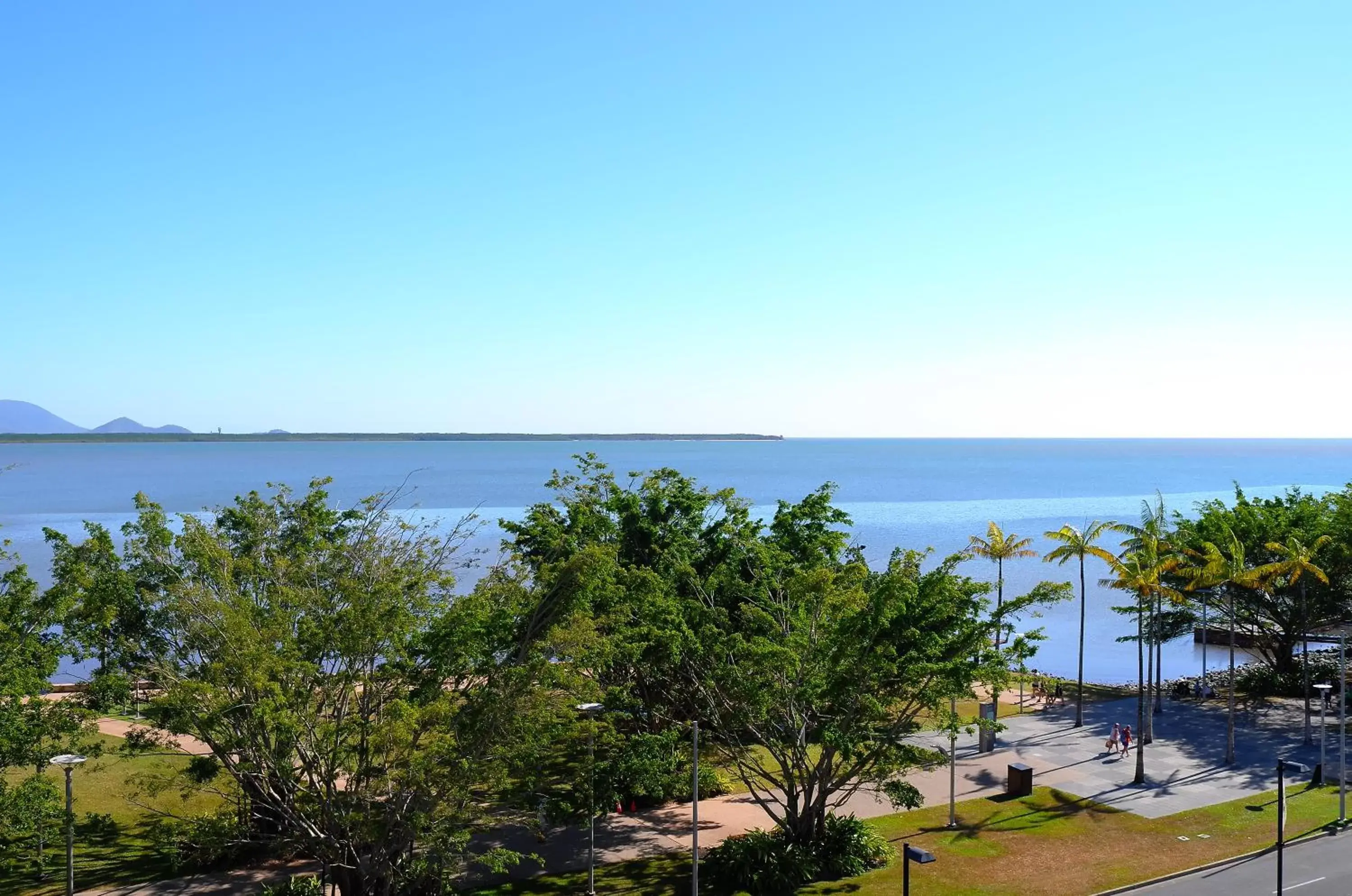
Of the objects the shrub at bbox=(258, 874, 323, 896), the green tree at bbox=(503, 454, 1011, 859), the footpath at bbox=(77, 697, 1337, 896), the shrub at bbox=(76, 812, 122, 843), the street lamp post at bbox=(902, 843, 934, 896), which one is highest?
the green tree at bbox=(503, 454, 1011, 859)

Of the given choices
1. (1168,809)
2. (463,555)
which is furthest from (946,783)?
(463,555)

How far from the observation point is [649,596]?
2722 cm

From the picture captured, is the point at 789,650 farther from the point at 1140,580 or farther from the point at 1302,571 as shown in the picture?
the point at 1302,571

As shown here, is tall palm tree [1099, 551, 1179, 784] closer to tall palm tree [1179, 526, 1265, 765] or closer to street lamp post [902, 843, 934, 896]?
tall palm tree [1179, 526, 1265, 765]

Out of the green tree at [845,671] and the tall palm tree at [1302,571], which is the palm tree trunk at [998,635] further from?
the tall palm tree at [1302,571]

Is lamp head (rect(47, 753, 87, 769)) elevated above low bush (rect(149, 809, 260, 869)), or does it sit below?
above

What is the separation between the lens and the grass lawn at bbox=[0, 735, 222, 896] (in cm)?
2605

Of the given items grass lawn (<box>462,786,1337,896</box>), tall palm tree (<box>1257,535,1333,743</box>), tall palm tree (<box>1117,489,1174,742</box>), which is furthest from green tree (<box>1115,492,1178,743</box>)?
tall palm tree (<box>1257,535,1333,743</box>)

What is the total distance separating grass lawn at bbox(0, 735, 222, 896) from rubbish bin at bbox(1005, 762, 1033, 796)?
25660mm

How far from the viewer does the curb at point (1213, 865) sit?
25.3m

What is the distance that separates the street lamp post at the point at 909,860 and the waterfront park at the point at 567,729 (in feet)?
0.28

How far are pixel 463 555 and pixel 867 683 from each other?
54.5 m

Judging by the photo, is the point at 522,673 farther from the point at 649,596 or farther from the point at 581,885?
the point at 581,885

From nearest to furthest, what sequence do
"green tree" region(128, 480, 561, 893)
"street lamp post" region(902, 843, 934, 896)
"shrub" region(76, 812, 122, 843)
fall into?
"green tree" region(128, 480, 561, 893) < "street lamp post" region(902, 843, 934, 896) < "shrub" region(76, 812, 122, 843)
